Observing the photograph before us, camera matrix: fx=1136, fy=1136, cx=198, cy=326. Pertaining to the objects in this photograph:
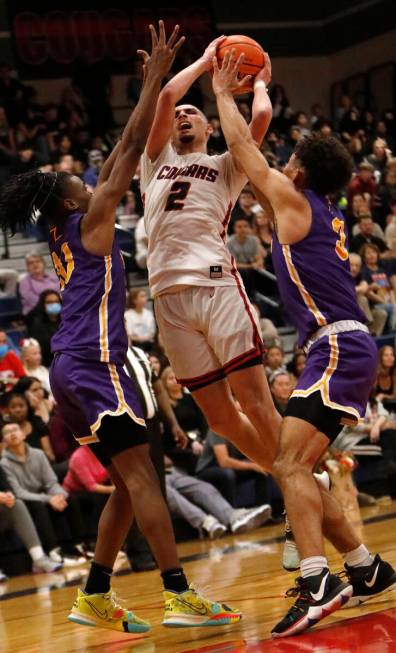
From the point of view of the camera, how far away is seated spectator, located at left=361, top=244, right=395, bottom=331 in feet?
45.9

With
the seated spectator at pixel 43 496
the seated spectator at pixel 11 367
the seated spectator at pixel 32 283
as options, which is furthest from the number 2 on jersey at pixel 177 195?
the seated spectator at pixel 32 283

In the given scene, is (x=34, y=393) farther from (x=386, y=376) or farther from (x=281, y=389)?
(x=386, y=376)

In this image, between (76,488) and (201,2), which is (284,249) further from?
(201,2)

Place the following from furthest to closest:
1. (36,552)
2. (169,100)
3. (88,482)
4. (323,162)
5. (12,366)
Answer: (12,366) → (88,482) → (36,552) → (169,100) → (323,162)

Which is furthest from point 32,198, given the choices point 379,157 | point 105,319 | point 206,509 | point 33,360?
point 379,157

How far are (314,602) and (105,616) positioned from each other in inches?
45.6

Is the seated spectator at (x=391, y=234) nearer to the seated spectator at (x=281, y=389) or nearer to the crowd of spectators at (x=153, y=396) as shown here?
the crowd of spectators at (x=153, y=396)

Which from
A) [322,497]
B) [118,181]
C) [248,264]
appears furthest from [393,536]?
[248,264]

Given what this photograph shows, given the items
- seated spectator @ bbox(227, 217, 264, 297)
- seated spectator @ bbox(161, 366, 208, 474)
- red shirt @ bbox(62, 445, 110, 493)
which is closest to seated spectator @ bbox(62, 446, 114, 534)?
red shirt @ bbox(62, 445, 110, 493)

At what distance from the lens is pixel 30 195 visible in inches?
223

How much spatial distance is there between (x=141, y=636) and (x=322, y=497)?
1129 mm

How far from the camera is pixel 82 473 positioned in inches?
380

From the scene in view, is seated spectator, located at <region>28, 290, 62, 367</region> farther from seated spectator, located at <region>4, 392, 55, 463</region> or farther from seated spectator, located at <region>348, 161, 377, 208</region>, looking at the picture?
seated spectator, located at <region>348, 161, 377, 208</region>

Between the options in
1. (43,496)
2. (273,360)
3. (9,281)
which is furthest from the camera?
(9,281)
